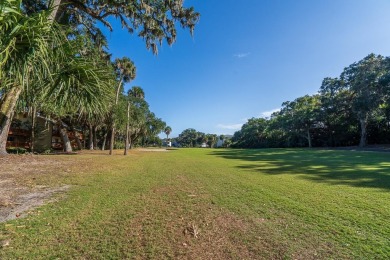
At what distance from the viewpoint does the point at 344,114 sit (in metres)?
40.2

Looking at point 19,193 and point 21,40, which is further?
point 19,193

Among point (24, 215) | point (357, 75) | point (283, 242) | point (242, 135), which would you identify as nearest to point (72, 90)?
point (24, 215)

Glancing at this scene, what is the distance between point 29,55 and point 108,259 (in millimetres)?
2836

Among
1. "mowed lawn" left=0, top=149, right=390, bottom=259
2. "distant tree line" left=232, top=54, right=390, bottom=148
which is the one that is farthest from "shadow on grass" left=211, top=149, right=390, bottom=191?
"distant tree line" left=232, top=54, right=390, bottom=148

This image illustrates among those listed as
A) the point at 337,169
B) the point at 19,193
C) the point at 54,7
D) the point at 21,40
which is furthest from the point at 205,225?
the point at 337,169

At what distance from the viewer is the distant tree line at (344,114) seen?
105 feet

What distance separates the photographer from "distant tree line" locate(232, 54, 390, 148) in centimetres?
3216

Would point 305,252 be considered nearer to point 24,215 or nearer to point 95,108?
point 95,108

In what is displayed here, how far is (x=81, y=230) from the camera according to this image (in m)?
3.54

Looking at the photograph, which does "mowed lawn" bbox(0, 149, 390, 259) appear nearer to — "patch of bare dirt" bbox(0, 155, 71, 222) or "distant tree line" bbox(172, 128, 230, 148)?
"patch of bare dirt" bbox(0, 155, 71, 222)

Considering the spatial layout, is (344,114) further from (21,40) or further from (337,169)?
(21,40)

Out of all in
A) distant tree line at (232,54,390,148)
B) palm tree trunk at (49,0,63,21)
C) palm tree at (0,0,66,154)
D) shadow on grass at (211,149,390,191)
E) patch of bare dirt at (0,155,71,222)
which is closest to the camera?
palm tree at (0,0,66,154)

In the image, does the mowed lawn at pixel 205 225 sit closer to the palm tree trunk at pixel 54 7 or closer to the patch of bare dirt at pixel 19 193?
the patch of bare dirt at pixel 19 193

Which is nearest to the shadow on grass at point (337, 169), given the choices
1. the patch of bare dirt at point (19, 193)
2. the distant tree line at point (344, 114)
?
the patch of bare dirt at point (19, 193)
